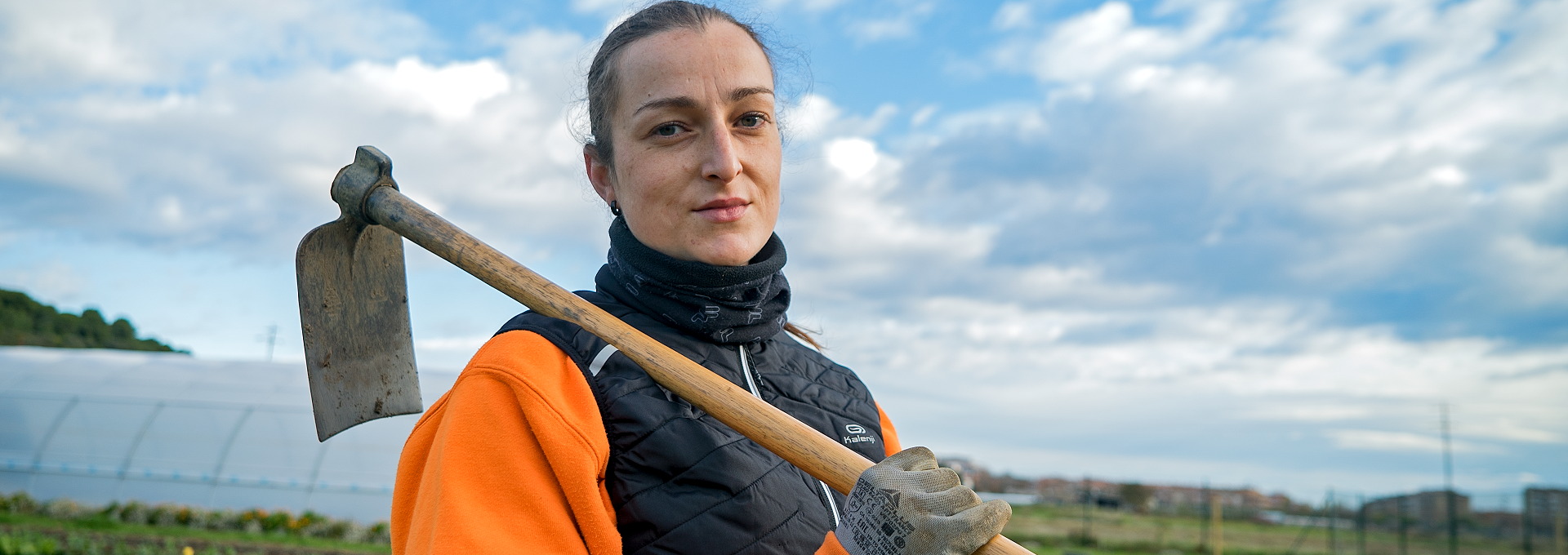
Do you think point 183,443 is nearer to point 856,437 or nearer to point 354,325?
point 354,325

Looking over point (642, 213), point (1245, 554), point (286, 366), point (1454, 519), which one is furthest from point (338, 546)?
point (1454, 519)

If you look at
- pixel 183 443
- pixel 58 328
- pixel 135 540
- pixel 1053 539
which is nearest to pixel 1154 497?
pixel 1053 539

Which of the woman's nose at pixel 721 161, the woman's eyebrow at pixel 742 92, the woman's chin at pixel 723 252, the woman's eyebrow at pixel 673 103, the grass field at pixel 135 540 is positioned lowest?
the grass field at pixel 135 540

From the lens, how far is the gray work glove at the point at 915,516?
4.47 ft

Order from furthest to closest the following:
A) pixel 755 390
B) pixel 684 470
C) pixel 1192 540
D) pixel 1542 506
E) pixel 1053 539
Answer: pixel 1192 540 → pixel 1053 539 → pixel 1542 506 → pixel 755 390 → pixel 684 470

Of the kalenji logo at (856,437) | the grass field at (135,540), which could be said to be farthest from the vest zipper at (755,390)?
the grass field at (135,540)

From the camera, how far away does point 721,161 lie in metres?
1.64

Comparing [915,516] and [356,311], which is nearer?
[915,516]

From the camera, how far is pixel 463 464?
1.31m

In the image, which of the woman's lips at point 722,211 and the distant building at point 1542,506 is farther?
the distant building at point 1542,506

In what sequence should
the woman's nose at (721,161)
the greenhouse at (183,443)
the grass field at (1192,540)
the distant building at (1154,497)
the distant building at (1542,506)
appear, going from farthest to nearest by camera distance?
1. the distant building at (1154,497)
2. the grass field at (1192,540)
3. the distant building at (1542,506)
4. the greenhouse at (183,443)
5. the woman's nose at (721,161)

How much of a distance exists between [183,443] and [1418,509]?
82.4ft

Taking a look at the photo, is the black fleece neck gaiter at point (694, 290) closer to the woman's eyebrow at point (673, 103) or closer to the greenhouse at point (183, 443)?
the woman's eyebrow at point (673, 103)

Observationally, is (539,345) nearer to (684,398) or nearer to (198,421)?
(684,398)
